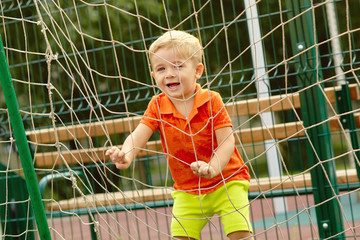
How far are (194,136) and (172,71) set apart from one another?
1.00ft

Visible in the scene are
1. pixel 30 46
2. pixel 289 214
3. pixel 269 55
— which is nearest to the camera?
pixel 289 214

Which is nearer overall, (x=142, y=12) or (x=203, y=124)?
(x=203, y=124)

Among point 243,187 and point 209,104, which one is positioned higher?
point 209,104

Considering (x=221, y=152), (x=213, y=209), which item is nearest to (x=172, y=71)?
(x=221, y=152)

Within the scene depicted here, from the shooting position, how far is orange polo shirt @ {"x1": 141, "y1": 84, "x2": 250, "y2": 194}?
104 inches

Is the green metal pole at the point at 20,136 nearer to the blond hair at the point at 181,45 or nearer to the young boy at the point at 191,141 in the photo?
the young boy at the point at 191,141

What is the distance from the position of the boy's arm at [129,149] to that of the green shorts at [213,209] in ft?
1.00

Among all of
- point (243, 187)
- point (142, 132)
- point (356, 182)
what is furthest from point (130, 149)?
point (356, 182)

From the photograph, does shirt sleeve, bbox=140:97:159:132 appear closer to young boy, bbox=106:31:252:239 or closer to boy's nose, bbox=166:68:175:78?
young boy, bbox=106:31:252:239

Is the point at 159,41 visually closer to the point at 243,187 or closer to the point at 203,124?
the point at 203,124

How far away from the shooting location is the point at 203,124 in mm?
2664

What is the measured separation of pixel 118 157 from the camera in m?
2.39

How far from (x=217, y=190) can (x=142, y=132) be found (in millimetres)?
421

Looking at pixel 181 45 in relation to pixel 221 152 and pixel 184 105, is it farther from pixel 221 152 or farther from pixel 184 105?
pixel 221 152
